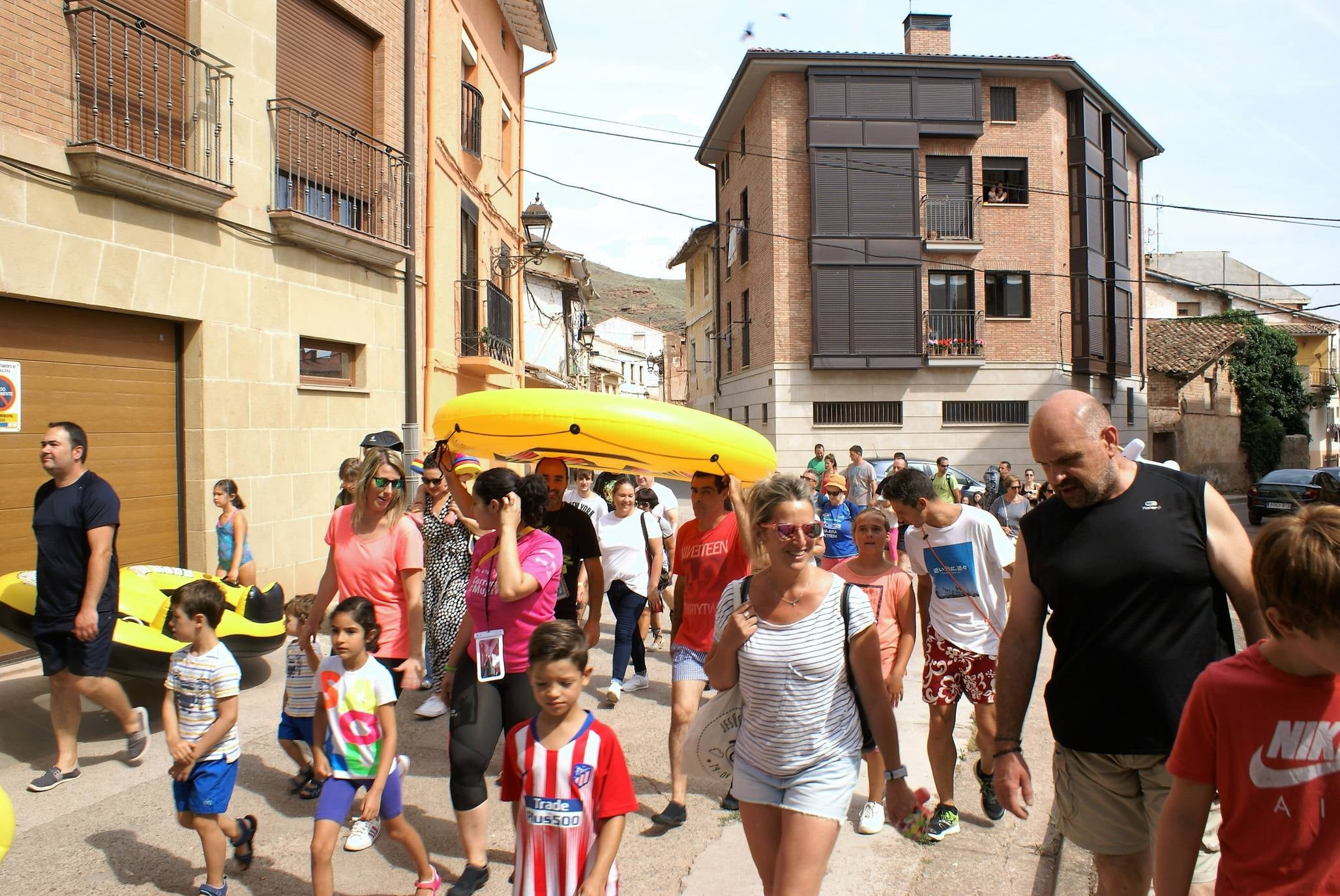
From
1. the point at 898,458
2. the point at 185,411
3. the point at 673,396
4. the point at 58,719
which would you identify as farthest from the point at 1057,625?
the point at 673,396

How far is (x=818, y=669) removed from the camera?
2830mm

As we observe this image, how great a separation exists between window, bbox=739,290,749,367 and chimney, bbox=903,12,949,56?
9.24 meters

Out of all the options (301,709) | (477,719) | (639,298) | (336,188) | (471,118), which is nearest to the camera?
(477,719)

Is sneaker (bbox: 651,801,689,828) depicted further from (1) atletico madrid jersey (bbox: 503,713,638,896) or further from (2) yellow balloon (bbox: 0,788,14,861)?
(2) yellow balloon (bbox: 0,788,14,861)

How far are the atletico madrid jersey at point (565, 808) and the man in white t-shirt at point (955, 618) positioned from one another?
7.05ft

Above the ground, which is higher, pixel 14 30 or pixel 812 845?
pixel 14 30

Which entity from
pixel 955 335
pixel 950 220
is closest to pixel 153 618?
pixel 955 335

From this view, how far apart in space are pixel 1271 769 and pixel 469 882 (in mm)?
2874

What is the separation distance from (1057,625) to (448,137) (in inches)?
480

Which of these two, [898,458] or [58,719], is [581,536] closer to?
[58,719]

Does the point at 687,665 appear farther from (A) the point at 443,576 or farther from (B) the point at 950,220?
(B) the point at 950,220

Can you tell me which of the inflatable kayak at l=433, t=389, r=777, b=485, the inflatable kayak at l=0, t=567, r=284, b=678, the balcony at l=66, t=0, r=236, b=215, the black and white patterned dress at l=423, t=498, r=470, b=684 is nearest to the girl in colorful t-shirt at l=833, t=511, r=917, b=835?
the inflatable kayak at l=433, t=389, r=777, b=485

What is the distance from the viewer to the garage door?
6.69m

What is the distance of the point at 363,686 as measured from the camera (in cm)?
352
